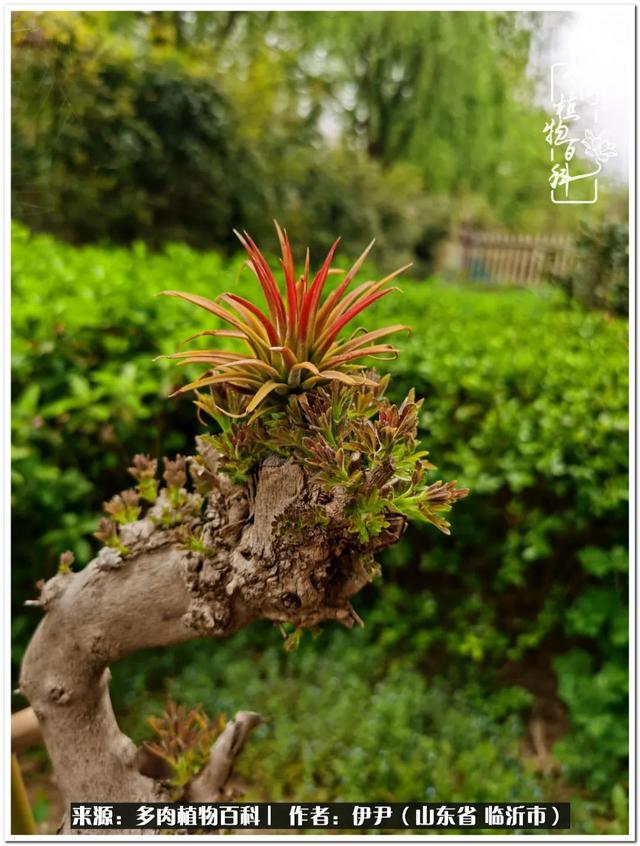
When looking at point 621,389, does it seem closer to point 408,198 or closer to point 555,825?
point 555,825

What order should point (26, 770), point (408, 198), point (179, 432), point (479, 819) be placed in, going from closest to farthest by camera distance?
point (479, 819)
point (26, 770)
point (179, 432)
point (408, 198)

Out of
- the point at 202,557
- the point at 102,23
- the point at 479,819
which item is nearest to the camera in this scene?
the point at 202,557

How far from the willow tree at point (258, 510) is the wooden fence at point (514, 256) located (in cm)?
213

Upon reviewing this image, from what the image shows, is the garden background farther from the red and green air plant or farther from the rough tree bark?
the red and green air plant

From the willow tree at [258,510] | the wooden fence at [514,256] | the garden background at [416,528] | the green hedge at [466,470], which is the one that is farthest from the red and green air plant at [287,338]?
the wooden fence at [514,256]

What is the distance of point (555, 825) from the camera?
117cm

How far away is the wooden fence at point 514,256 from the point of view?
2.75 meters

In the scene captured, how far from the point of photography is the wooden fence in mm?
2752

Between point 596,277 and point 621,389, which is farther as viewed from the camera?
point 596,277

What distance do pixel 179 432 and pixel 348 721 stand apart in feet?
2.72

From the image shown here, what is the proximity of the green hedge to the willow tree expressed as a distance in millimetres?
797

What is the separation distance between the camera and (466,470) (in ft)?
5.99

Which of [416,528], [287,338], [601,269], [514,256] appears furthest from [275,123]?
[287,338]

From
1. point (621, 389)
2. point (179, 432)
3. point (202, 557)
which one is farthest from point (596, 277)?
point (202, 557)
